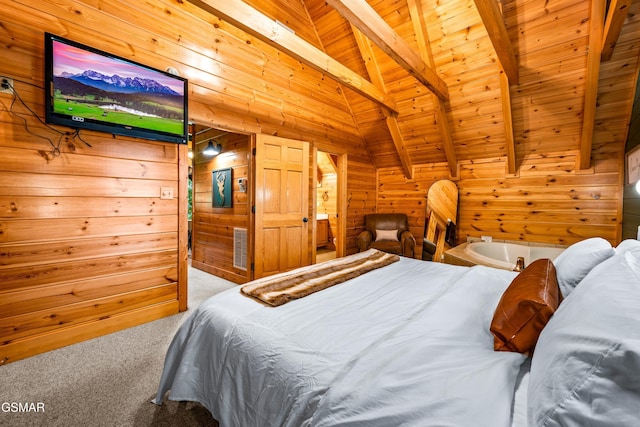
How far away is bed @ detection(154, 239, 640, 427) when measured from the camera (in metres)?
0.59

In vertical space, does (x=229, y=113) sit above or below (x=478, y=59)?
below

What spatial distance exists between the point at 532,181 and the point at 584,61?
157 cm

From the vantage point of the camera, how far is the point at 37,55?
6.52 ft

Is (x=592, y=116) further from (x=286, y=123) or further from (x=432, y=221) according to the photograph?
(x=286, y=123)

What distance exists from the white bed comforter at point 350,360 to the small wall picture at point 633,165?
2.25 m

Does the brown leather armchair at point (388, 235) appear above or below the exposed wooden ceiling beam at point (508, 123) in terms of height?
below

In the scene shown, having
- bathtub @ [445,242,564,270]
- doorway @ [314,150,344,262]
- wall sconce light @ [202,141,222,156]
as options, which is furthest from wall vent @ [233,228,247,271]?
doorway @ [314,150,344,262]

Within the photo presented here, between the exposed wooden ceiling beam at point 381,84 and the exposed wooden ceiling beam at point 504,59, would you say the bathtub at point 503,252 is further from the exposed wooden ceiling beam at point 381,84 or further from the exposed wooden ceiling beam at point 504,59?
the exposed wooden ceiling beam at point 381,84

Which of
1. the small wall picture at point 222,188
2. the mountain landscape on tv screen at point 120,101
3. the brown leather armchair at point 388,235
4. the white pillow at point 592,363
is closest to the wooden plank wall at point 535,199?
the brown leather armchair at point 388,235

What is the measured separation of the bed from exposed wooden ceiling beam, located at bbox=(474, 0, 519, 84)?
203 centimetres

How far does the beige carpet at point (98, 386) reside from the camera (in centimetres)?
141

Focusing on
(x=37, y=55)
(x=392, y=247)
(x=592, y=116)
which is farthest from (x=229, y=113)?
(x=592, y=116)

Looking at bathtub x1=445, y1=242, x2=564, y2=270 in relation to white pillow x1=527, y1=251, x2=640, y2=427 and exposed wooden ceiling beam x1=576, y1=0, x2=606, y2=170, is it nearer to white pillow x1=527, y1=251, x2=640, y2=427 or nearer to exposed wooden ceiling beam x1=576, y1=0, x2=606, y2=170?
exposed wooden ceiling beam x1=576, y1=0, x2=606, y2=170

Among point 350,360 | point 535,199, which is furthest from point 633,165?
point 350,360
